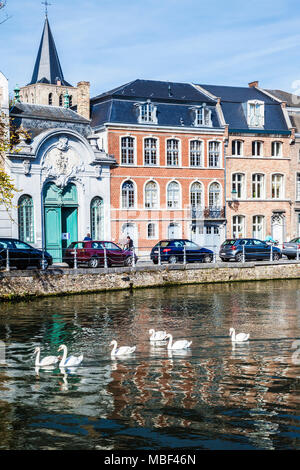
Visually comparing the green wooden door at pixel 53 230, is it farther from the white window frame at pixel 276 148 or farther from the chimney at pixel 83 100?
the white window frame at pixel 276 148

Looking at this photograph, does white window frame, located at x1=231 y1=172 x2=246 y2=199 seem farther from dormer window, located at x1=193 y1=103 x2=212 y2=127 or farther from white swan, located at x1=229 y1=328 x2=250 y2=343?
white swan, located at x1=229 y1=328 x2=250 y2=343

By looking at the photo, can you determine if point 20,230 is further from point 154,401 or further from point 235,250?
point 154,401

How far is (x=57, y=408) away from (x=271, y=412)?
12.0 ft

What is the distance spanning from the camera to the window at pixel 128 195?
127ft

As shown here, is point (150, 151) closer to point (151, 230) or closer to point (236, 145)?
point (151, 230)

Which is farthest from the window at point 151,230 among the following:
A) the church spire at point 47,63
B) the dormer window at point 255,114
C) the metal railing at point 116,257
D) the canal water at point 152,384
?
the church spire at point 47,63

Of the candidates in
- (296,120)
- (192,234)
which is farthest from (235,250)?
(296,120)

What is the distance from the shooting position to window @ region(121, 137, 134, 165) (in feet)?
127

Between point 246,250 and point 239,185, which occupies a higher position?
point 239,185

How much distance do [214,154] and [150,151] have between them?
15.7 ft

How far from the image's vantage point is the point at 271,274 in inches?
1305

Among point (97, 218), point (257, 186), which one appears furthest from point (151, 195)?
point (257, 186)

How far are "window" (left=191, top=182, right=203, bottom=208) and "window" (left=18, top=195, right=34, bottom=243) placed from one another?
11.1 meters

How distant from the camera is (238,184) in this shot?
42.9 metres
